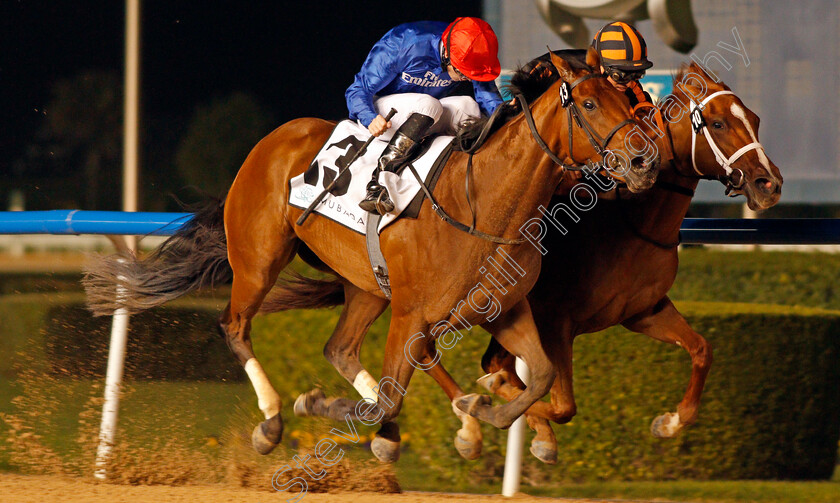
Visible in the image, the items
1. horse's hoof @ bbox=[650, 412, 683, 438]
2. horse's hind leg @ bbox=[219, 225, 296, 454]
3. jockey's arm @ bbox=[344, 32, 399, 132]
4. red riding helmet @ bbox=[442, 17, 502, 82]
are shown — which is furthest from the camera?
horse's hind leg @ bbox=[219, 225, 296, 454]

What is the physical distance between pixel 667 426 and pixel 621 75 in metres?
1.31

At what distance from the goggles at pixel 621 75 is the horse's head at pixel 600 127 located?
0.43ft

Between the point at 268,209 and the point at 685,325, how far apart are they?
1555 mm

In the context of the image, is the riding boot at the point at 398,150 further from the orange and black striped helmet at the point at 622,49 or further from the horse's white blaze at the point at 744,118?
the horse's white blaze at the point at 744,118

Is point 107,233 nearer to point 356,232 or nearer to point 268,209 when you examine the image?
point 268,209

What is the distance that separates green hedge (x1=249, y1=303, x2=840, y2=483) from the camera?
411cm

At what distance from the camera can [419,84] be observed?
3158mm

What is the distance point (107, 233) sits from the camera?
4.09m

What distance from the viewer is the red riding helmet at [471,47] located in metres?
2.87

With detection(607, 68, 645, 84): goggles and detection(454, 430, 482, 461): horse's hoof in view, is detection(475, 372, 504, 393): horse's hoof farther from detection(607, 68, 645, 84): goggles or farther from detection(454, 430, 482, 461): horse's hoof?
detection(607, 68, 645, 84): goggles

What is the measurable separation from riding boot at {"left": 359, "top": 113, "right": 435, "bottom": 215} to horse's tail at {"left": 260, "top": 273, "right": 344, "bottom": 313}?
84 centimetres

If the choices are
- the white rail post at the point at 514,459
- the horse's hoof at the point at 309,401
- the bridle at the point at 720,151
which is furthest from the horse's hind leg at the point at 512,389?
the bridle at the point at 720,151

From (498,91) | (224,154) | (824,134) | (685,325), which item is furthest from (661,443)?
(224,154)

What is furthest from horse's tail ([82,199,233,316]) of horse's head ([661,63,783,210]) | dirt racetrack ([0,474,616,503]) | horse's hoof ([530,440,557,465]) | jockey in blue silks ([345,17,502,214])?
horse's head ([661,63,783,210])
